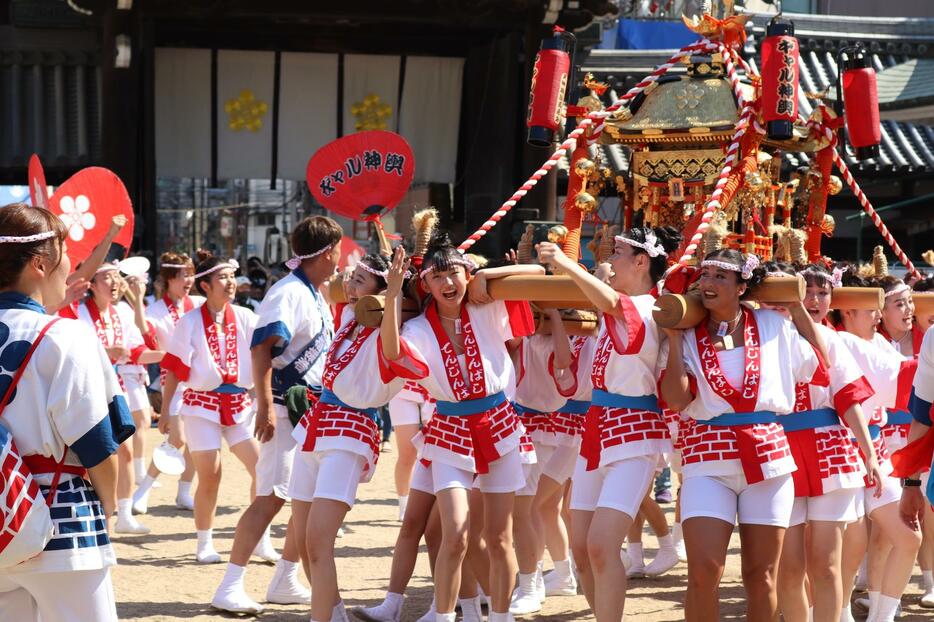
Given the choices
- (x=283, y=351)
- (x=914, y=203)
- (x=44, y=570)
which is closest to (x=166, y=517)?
(x=283, y=351)

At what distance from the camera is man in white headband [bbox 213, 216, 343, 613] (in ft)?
19.2

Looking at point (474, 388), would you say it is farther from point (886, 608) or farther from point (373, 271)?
point (886, 608)

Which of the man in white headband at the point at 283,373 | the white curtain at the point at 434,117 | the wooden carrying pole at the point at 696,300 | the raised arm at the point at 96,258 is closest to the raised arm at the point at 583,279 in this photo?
the wooden carrying pole at the point at 696,300

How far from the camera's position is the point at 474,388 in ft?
16.6

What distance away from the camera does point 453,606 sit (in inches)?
195

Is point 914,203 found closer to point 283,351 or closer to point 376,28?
point 376,28

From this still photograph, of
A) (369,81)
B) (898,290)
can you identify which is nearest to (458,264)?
(898,290)

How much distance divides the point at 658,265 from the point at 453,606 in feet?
5.21

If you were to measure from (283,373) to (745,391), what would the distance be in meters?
2.56

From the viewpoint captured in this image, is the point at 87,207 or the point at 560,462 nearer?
the point at 87,207

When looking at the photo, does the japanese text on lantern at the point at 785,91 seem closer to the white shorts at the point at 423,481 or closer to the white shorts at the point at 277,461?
the white shorts at the point at 423,481

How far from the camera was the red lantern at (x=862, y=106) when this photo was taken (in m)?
7.21

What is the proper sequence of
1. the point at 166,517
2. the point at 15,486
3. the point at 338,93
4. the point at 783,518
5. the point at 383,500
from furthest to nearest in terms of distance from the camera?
the point at 338,93, the point at 383,500, the point at 166,517, the point at 783,518, the point at 15,486

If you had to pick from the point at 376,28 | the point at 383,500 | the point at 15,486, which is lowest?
the point at 383,500
